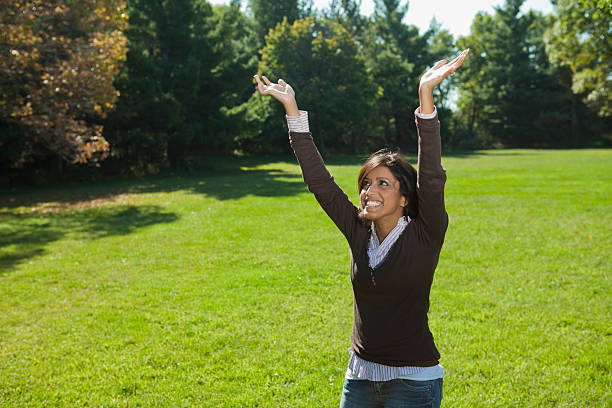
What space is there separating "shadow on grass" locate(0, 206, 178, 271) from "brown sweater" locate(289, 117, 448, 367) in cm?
791

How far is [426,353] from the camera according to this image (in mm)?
2225

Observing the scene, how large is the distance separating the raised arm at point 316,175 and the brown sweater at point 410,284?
338 mm

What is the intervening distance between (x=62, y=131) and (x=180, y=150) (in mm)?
12230

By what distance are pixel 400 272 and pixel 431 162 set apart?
1.71 ft

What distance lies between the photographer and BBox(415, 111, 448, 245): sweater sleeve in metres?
2.14

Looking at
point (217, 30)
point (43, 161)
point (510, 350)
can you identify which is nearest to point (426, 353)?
point (510, 350)

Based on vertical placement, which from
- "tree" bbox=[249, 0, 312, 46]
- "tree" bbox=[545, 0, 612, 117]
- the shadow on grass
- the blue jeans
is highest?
"tree" bbox=[249, 0, 312, 46]

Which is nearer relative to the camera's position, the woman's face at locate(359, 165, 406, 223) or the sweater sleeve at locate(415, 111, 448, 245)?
the sweater sleeve at locate(415, 111, 448, 245)

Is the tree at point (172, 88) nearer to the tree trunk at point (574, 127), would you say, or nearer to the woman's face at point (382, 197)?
the woman's face at point (382, 197)

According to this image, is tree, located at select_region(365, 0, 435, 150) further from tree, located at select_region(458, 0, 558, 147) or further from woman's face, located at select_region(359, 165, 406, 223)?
woman's face, located at select_region(359, 165, 406, 223)

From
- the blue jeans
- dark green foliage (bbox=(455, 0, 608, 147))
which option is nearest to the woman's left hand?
the blue jeans

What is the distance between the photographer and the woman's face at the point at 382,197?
2334mm

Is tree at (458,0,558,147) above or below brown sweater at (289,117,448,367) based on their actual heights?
above

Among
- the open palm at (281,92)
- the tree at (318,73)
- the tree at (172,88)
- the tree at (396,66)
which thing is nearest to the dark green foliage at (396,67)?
the tree at (396,66)
